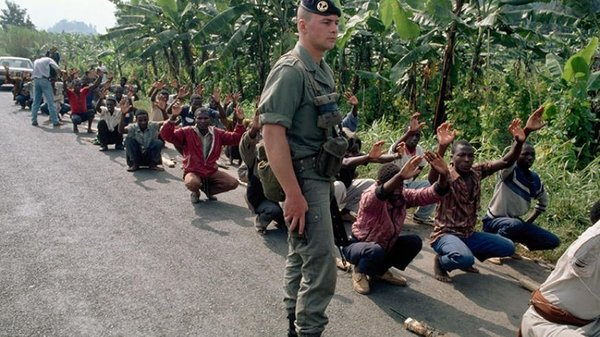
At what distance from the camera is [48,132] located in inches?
424

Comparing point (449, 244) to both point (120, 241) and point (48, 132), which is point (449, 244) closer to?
point (120, 241)

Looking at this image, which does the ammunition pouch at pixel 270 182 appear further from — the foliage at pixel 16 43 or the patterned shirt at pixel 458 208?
the foliage at pixel 16 43

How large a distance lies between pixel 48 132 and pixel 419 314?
10.0 m

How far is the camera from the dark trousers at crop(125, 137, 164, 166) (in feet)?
25.8

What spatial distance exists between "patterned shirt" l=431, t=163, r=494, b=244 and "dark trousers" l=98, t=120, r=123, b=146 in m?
7.06

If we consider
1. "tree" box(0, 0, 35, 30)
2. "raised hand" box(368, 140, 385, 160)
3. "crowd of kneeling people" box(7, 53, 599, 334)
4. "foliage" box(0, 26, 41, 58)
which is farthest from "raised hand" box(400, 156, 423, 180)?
"tree" box(0, 0, 35, 30)

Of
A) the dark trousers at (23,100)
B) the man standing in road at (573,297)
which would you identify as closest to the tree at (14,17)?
the dark trousers at (23,100)

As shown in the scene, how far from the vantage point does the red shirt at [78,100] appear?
429 inches

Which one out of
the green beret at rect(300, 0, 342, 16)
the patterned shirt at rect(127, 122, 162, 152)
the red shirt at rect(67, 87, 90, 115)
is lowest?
the patterned shirt at rect(127, 122, 162, 152)

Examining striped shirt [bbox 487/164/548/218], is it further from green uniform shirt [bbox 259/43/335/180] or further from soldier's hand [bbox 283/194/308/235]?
soldier's hand [bbox 283/194/308/235]

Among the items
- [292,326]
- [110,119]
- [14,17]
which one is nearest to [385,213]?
[292,326]

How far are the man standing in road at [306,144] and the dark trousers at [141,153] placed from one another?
5736 millimetres

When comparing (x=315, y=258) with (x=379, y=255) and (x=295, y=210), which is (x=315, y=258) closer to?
(x=295, y=210)

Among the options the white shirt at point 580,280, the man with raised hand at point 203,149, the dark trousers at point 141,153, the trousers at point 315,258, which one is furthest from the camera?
the dark trousers at point 141,153
